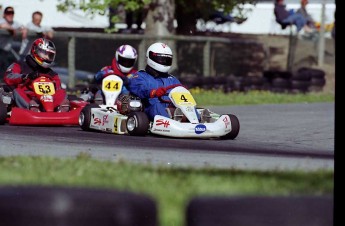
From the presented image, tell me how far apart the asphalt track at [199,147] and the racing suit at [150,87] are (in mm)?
284

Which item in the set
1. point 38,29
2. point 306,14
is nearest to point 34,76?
point 38,29

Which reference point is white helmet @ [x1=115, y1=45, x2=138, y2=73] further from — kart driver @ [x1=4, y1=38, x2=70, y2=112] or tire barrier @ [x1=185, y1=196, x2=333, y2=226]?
tire barrier @ [x1=185, y1=196, x2=333, y2=226]

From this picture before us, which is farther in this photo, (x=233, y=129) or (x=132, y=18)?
(x=132, y=18)

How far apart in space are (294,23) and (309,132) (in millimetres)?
10943

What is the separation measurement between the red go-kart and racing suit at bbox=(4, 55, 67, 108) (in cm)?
4

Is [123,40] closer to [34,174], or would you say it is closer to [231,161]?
[231,161]

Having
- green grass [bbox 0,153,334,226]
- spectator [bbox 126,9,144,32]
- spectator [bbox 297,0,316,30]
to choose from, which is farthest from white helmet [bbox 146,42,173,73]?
spectator [bbox 297,0,316,30]

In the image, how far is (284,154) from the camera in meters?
8.62

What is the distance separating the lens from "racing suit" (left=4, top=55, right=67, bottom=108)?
441 inches

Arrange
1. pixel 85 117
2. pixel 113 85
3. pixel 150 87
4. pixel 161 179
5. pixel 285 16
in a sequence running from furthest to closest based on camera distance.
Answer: pixel 285 16 → pixel 113 85 → pixel 85 117 → pixel 150 87 → pixel 161 179

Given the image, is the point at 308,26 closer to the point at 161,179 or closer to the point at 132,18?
the point at 132,18

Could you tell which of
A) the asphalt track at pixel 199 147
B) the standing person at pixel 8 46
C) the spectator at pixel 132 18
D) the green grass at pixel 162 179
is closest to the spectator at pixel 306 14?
the spectator at pixel 132 18

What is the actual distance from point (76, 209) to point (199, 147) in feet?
17.4

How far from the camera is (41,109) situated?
36.8 ft
